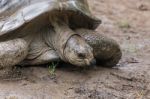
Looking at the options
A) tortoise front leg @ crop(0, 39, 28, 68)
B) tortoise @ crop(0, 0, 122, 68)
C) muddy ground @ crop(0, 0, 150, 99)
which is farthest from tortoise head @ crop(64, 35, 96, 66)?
tortoise front leg @ crop(0, 39, 28, 68)

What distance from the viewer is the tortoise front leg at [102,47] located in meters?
5.74

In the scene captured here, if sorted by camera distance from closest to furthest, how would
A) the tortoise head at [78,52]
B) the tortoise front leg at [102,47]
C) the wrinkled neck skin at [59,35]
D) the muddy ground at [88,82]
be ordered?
the muddy ground at [88,82]
the tortoise head at [78,52]
the wrinkled neck skin at [59,35]
the tortoise front leg at [102,47]

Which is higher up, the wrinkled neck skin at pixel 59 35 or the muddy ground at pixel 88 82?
the wrinkled neck skin at pixel 59 35

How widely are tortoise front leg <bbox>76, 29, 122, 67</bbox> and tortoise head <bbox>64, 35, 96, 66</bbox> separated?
310mm

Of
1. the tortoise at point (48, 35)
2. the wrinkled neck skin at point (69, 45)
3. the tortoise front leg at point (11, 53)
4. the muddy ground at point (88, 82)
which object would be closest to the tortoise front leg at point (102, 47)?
the tortoise at point (48, 35)

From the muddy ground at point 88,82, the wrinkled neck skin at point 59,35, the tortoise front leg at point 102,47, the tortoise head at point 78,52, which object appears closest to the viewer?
the muddy ground at point 88,82

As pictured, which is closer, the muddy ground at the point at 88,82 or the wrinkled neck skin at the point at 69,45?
the muddy ground at the point at 88,82

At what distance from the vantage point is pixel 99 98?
16.5 ft

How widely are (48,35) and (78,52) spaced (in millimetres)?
622

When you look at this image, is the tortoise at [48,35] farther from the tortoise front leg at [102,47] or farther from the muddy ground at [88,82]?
the muddy ground at [88,82]

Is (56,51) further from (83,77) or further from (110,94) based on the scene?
(110,94)

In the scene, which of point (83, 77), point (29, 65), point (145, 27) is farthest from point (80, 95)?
point (145, 27)

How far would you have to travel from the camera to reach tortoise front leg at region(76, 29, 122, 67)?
574 centimetres

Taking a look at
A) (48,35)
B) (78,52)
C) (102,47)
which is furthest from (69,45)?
(102,47)
